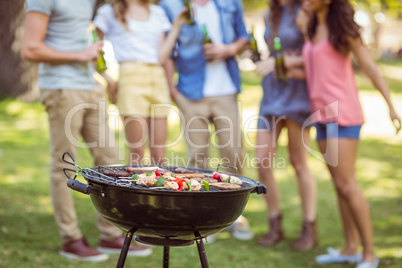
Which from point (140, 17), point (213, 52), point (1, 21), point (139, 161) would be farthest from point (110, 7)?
point (1, 21)

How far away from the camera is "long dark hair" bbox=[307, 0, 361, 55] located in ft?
12.5

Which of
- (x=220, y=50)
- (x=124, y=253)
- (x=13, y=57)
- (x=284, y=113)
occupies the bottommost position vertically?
(x=124, y=253)

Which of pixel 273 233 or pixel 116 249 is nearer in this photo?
pixel 116 249

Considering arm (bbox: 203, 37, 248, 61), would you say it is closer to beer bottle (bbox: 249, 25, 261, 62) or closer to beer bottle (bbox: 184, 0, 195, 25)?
beer bottle (bbox: 249, 25, 261, 62)

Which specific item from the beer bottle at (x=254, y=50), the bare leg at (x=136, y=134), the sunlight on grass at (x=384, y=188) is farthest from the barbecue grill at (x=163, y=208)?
the sunlight on grass at (x=384, y=188)

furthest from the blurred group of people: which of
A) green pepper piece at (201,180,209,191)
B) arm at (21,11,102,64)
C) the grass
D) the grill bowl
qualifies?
green pepper piece at (201,180,209,191)

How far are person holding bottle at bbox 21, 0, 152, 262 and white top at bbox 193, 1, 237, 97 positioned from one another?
0.99 m

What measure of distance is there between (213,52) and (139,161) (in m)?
1.12

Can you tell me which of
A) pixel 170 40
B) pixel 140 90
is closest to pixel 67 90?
pixel 140 90

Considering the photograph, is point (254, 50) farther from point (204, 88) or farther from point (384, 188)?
point (384, 188)

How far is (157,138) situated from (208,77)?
0.74 metres

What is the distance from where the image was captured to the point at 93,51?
376 cm

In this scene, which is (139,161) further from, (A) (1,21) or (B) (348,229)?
(A) (1,21)

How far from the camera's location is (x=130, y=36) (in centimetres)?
406
